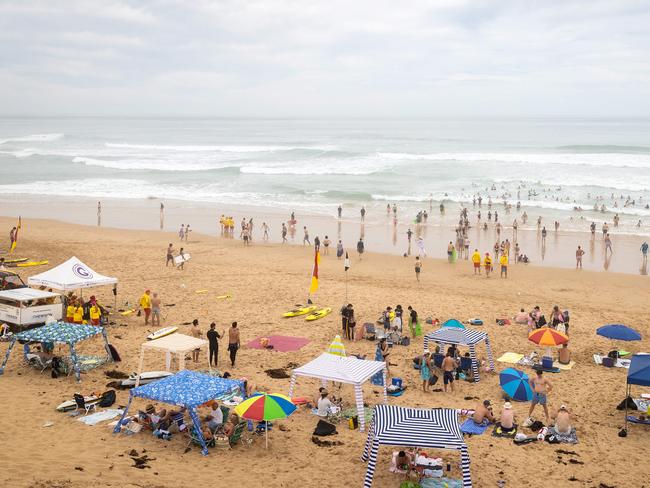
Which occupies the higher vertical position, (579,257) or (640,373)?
(579,257)

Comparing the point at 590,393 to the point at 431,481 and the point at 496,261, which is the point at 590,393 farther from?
the point at 496,261

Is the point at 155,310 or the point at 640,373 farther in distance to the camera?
the point at 155,310

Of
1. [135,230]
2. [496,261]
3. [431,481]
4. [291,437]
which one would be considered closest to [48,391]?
[291,437]

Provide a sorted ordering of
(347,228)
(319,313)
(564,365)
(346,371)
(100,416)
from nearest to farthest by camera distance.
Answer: (100,416) → (346,371) → (564,365) → (319,313) → (347,228)

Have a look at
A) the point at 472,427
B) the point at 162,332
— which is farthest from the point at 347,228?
the point at 472,427

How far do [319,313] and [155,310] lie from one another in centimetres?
484

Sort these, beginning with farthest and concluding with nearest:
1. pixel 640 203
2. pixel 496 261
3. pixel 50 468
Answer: pixel 640 203 → pixel 496 261 → pixel 50 468

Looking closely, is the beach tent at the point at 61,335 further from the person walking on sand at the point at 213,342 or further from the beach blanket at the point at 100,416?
the person walking on sand at the point at 213,342

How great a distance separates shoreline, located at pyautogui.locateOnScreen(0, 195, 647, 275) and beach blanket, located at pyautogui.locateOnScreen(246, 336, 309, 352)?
12.3m

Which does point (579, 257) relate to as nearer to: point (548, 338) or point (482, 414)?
point (548, 338)

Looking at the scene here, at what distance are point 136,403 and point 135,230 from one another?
23417mm

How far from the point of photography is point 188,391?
38.6 feet

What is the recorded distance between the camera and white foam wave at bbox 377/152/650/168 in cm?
7162

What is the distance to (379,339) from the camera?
58.8 feet
